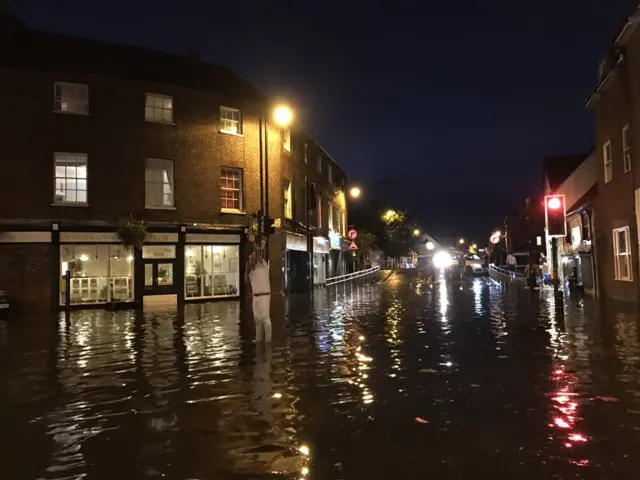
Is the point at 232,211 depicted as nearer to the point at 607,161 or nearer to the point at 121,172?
the point at 121,172

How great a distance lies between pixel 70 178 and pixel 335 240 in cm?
2398

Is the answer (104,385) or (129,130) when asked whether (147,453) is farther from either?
(129,130)

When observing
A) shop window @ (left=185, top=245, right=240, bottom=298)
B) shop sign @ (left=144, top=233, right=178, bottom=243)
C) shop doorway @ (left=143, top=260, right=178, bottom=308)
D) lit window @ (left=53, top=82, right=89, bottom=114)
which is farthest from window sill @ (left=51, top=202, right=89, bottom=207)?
shop window @ (left=185, top=245, right=240, bottom=298)

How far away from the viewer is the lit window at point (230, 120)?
25906mm

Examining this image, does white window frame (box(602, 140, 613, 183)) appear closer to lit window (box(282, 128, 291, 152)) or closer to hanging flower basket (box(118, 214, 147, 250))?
lit window (box(282, 128, 291, 152))

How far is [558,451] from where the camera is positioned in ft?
16.3

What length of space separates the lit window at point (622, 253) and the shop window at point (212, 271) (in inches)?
581

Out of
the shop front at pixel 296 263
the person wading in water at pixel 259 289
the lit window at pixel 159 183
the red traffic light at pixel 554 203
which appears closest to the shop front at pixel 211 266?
the lit window at pixel 159 183

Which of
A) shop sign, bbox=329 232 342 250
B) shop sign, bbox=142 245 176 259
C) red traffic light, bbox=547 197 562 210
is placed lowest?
shop sign, bbox=142 245 176 259

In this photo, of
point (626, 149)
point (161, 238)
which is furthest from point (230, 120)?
point (626, 149)

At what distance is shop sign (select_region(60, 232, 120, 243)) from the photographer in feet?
72.4

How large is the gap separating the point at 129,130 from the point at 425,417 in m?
20.3

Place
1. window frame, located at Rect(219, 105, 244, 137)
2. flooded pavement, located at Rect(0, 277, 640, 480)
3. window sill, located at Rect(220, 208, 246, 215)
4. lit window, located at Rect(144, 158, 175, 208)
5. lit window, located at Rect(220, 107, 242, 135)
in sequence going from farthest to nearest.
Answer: lit window, located at Rect(220, 107, 242, 135)
window frame, located at Rect(219, 105, 244, 137)
window sill, located at Rect(220, 208, 246, 215)
lit window, located at Rect(144, 158, 175, 208)
flooded pavement, located at Rect(0, 277, 640, 480)

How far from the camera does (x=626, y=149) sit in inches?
754
